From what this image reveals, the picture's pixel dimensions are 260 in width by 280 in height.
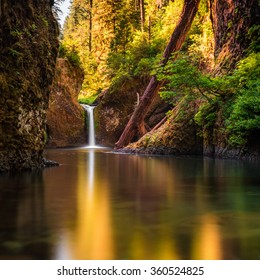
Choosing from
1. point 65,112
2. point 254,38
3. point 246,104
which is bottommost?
point 246,104

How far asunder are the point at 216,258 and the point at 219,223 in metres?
1.42

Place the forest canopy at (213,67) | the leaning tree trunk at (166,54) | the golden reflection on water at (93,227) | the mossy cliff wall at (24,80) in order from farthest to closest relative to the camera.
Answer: the leaning tree trunk at (166,54) → the forest canopy at (213,67) → the mossy cliff wall at (24,80) → the golden reflection on water at (93,227)

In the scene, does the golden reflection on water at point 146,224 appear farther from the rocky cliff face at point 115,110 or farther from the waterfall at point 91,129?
the waterfall at point 91,129

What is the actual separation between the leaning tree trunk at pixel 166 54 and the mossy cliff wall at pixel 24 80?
28.1 ft

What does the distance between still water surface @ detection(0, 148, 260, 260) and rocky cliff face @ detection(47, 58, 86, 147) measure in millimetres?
20044

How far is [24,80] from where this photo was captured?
10.2 m

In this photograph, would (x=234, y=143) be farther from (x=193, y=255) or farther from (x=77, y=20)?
(x=77, y=20)

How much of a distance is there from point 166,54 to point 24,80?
34.7 ft

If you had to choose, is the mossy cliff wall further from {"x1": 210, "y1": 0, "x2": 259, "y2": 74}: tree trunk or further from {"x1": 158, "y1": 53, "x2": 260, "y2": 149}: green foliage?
{"x1": 210, "y1": 0, "x2": 259, "y2": 74}: tree trunk

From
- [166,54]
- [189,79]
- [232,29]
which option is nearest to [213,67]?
[232,29]

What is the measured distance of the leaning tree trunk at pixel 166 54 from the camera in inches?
754

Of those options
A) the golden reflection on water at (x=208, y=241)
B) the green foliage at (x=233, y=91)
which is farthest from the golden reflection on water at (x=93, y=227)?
the green foliage at (x=233, y=91)

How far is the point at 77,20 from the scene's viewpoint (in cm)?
5934

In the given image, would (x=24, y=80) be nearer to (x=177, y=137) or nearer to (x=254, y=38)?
(x=177, y=137)
